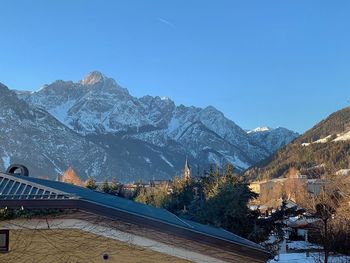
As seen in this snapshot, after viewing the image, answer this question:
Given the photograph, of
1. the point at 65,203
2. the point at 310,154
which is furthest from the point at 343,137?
the point at 65,203

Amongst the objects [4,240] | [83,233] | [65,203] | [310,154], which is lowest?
[4,240]

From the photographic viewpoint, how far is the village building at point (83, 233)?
28.6ft

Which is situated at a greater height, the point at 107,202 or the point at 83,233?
the point at 107,202

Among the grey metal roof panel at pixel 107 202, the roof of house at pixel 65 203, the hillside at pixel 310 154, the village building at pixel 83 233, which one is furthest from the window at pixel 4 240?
the hillside at pixel 310 154

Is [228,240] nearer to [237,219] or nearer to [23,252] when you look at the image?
[23,252]

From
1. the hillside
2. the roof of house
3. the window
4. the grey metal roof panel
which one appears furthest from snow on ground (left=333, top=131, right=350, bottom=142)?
the window

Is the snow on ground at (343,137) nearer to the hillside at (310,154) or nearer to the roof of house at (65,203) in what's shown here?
the hillside at (310,154)

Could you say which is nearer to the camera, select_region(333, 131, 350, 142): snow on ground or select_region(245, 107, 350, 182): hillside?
select_region(245, 107, 350, 182): hillside

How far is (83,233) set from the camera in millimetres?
8930

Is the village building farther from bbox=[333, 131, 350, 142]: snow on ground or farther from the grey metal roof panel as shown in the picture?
bbox=[333, 131, 350, 142]: snow on ground

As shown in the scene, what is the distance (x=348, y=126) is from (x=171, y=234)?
189m

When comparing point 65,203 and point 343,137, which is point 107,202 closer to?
point 65,203

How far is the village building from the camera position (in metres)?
8.70

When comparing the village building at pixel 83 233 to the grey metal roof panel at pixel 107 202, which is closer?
the village building at pixel 83 233
